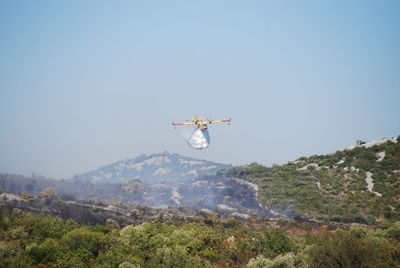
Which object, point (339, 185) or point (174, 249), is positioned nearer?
point (174, 249)

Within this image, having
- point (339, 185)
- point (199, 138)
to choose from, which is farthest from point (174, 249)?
point (339, 185)

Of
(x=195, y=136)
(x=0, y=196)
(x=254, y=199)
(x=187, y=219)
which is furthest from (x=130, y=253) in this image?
(x=254, y=199)

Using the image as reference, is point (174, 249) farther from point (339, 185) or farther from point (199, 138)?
point (339, 185)

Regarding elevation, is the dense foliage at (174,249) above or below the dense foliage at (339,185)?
below

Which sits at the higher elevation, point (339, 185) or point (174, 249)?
point (339, 185)

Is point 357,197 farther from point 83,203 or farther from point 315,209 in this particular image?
point 83,203
